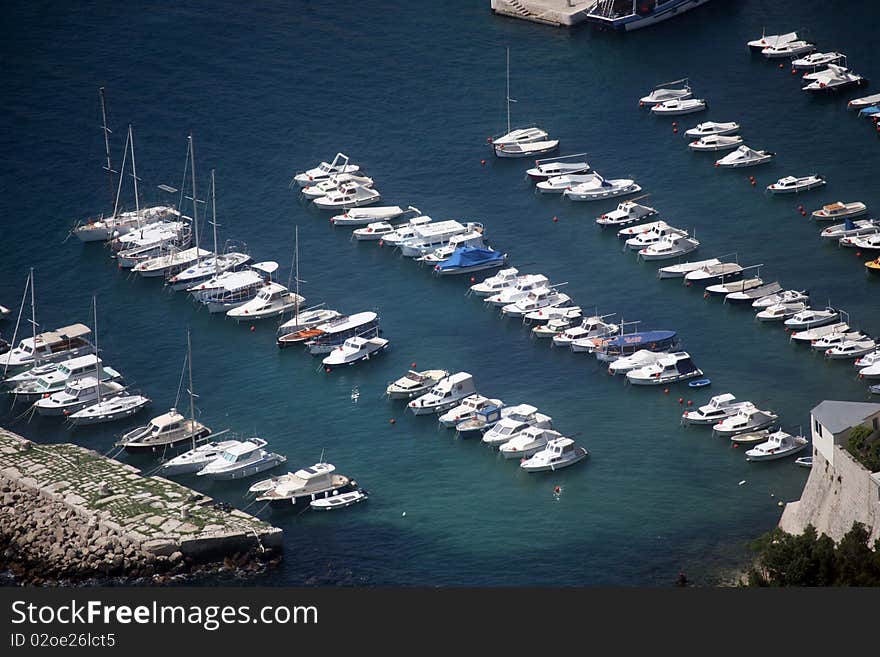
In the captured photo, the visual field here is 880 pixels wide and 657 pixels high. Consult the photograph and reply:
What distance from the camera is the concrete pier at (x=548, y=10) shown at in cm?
18700

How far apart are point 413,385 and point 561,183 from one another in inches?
1359

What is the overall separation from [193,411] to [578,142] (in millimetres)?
51796

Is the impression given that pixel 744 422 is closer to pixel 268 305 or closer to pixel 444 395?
pixel 444 395

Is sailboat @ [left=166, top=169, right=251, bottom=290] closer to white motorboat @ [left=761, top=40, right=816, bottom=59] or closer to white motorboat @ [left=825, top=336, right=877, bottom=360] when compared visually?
white motorboat @ [left=825, top=336, right=877, bottom=360]

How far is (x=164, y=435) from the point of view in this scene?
125 meters

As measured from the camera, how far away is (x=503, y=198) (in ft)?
524

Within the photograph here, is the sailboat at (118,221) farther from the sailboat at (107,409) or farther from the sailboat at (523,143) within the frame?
the sailboat at (523,143)

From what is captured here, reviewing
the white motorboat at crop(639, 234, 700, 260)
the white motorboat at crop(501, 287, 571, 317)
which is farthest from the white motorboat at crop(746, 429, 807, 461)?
the white motorboat at crop(639, 234, 700, 260)

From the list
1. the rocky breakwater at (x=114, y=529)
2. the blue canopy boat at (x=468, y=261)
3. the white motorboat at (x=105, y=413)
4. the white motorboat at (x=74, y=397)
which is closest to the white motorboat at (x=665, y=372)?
the blue canopy boat at (x=468, y=261)

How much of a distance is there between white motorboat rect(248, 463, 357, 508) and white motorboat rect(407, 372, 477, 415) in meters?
9.44

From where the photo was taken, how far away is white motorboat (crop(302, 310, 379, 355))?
13688 centimetres

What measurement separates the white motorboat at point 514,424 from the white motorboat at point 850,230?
3371cm

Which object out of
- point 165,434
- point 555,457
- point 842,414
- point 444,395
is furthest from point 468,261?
point 842,414

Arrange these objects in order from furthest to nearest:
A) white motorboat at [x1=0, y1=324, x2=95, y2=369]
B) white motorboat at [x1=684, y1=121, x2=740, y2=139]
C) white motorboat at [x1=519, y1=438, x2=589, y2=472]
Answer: white motorboat at [x1=684, y1=121, x2=740, y2=139], white motorboat at [x1=0, y1=324, x2=95, y2=369], white motorboat at [x1=519, y1=438, x2=589, y2=472]
